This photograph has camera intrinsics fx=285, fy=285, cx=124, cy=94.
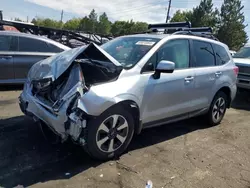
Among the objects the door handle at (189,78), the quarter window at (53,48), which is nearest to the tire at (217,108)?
the door handle at (189,78)

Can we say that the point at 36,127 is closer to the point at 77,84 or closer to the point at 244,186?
the point at 77,84

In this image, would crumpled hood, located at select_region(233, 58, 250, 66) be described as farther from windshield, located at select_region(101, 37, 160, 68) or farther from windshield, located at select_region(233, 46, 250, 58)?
windshield, located at select_region(101, 37, 160, 68)

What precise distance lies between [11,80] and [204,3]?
44528mm

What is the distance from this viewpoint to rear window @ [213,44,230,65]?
5.50 metres

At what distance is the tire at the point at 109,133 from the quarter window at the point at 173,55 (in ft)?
2.60

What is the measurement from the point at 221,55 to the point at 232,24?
43.2m

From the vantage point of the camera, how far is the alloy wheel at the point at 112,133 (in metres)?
3.55

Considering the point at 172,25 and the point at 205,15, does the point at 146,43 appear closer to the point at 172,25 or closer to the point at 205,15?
the point at 172,25

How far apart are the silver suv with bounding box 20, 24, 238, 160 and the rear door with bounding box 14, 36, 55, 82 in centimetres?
294

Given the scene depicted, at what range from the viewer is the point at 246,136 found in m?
5.38

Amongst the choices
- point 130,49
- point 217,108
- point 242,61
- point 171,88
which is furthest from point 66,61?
point 242,61

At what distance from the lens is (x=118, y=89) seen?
3.60 metres

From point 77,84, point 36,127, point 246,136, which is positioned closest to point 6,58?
point 36,127

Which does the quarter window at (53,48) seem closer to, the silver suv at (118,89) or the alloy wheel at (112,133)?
the silver suv at (118,89)
